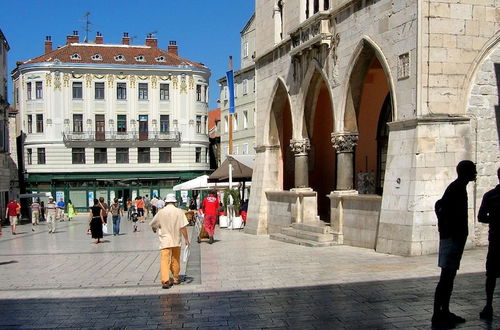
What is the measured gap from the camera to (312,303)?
8.20 meters

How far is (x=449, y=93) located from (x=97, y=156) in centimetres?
4538

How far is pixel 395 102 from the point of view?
43.2 feet

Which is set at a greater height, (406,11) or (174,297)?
(406,11)

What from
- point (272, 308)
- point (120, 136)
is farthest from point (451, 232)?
point (120, 136)

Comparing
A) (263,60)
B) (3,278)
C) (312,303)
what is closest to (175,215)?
(312,303)

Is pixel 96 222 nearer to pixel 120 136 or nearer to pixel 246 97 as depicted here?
pixel 246 97

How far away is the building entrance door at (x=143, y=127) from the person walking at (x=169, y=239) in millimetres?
45127

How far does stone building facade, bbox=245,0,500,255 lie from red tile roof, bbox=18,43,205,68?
118 feet

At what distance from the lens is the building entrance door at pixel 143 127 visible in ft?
179

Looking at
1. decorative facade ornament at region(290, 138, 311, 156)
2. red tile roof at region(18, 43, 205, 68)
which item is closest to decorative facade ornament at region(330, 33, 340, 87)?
decorative facade ornament at region(290, 138, 311, 156)

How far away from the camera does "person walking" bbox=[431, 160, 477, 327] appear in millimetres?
6488

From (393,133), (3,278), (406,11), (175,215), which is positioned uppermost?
(406,11)

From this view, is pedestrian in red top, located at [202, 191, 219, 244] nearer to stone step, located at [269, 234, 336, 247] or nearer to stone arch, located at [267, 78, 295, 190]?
stone step, located at [269, 234, 336, 247]

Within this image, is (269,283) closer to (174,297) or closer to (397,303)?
(174,297)
